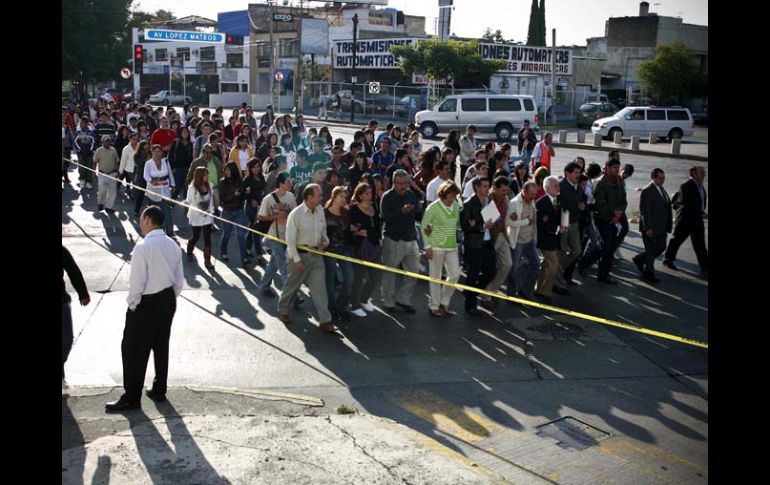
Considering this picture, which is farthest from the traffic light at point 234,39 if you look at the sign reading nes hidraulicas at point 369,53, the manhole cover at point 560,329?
the manhole cover at point 560,329

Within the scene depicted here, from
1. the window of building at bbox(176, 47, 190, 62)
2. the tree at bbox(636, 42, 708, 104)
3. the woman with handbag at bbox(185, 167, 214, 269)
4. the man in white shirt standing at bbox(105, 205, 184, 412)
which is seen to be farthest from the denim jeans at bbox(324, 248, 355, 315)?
the window of building at bbox(176, 47, 190, 62)

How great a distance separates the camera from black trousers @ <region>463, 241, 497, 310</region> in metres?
9.50

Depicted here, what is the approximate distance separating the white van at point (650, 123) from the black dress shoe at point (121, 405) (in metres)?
33.0

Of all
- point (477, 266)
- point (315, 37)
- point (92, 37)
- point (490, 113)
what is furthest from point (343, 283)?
point (315, 37)

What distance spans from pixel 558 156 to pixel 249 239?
20232 mm

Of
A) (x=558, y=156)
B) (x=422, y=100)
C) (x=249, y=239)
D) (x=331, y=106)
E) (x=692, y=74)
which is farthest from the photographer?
(x=331, y=106)

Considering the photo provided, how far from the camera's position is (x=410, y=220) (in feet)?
31.5

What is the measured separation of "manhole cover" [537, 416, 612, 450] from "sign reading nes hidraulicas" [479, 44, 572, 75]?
4570cm

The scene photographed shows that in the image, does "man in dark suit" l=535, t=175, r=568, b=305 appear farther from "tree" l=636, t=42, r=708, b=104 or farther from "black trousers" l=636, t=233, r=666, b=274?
"tree" l=636, t=42, r=708, b=104

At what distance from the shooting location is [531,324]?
923 cm

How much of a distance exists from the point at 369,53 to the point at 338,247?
1914 inches

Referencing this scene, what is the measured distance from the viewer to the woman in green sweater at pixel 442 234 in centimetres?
923
